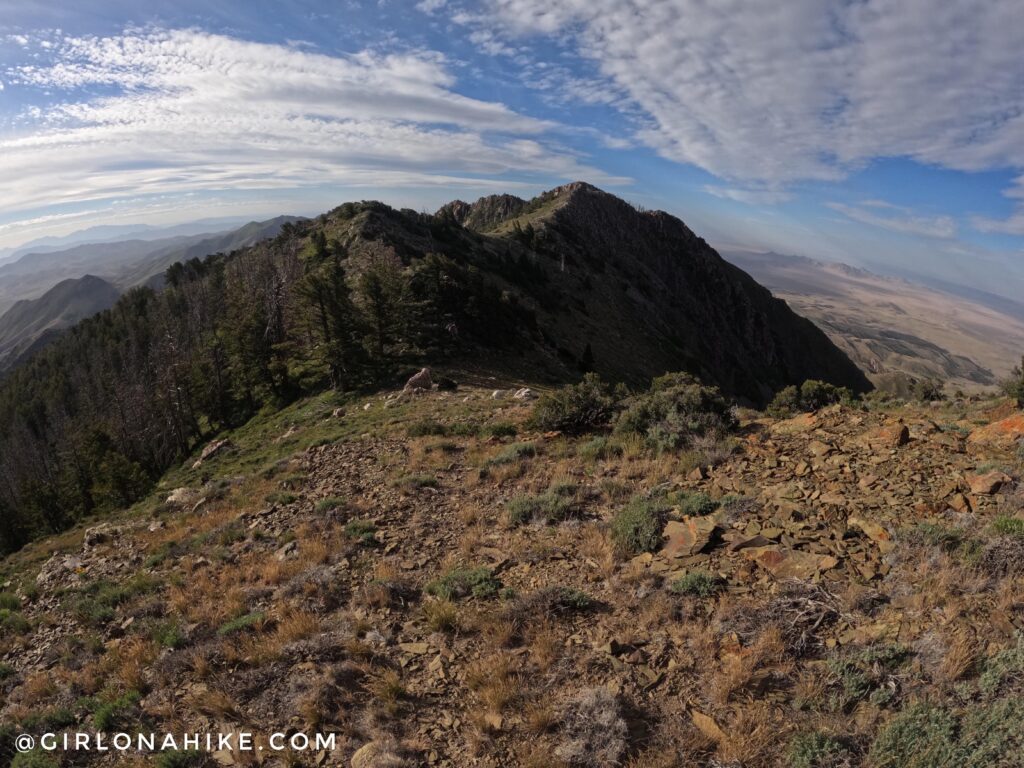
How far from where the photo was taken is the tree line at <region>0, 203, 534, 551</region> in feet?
105

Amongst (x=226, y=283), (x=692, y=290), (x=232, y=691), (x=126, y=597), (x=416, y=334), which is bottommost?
(x=126, y=597)

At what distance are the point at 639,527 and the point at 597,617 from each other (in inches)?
84.9

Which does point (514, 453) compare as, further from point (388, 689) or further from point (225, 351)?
point (225, 351)

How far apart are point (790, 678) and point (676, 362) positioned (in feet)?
206

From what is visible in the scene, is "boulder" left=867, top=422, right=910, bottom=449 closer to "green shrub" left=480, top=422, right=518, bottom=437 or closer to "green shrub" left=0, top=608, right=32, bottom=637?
"green shrub" left=480, top=422, right=518, bottom=437

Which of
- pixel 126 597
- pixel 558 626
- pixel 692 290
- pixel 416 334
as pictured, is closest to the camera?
pixel 558 626

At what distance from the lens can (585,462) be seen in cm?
1268

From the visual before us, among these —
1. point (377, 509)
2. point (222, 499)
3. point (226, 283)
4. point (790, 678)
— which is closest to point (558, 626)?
point (790, 678)

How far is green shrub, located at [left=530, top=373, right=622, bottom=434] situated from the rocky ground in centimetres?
301

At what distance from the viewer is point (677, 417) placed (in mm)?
13289

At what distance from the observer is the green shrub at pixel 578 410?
15875 millimetres

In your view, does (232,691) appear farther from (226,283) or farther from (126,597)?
(226,283)

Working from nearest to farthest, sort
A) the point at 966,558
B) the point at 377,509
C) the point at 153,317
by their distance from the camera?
the point at 966,558 → the point at 377,509 → the point at 153,317

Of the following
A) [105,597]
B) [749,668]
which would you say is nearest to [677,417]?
[749,668]
